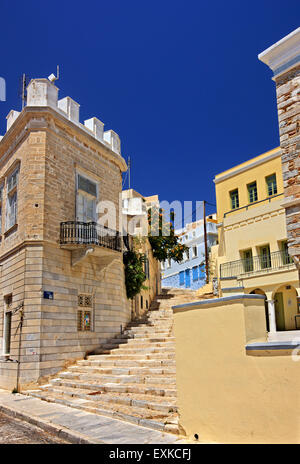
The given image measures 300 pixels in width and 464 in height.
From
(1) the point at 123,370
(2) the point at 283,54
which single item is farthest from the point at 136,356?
(2) the point at 283,54

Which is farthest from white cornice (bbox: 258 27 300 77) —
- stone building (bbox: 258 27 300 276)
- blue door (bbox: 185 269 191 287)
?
→ blue door (bbox: 185 269 191 287)

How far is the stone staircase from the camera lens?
6871mm

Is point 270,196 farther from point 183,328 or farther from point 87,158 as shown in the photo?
point 183,328

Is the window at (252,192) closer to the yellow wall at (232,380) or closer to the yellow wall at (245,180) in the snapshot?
the yellow wall at (245,180)

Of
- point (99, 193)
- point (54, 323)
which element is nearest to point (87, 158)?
point (99, 193)

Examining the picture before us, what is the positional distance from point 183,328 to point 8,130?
10.8m

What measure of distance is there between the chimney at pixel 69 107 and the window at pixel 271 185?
11373 mm

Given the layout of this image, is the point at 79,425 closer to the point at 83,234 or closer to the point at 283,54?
the point at 83,234

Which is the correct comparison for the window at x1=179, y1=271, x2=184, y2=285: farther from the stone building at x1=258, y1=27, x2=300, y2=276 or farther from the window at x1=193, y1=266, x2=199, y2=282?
the stone building at x1=258, y1=27, x2=300, y2=276

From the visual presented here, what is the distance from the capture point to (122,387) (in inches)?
337

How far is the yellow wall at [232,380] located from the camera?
4.20m

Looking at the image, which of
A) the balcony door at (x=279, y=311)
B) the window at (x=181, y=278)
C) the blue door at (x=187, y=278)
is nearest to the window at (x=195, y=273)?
the blue door at (x=187, y=278)

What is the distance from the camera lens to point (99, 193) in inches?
558

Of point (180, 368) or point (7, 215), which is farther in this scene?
point (7, 215)
